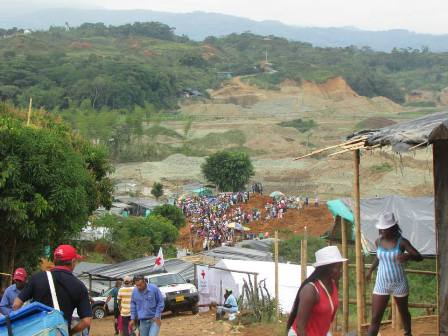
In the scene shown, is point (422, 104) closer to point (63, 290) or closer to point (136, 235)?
point (136, 235)

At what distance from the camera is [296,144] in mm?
82312

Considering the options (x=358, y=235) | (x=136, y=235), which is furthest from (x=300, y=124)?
(x=358, y=235)

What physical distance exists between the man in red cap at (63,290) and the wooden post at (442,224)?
296 centimetres

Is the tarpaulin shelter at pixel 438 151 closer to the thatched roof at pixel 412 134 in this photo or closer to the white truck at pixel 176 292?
the thatched roof at pixel 412 134

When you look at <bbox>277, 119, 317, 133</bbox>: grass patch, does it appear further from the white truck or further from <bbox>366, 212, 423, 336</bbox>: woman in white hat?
<bbox>366, 212, 423, 336</bbox>: woman in white hat

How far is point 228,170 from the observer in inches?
2207

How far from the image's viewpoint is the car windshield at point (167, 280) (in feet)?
55.1

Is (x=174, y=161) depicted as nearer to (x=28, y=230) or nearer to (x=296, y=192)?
(x=296, y=192)

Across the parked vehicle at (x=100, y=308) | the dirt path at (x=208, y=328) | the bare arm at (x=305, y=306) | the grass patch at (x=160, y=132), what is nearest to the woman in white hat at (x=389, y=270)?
the dirt path at (x=208, y=328)

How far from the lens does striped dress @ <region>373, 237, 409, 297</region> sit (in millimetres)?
6793

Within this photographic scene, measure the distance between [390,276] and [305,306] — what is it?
7.23 ft

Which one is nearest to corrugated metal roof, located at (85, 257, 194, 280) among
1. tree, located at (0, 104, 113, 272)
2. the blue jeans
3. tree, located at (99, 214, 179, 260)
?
tree, located at (0, 104, 113, 272)

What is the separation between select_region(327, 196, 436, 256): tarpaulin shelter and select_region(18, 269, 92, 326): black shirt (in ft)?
17.0

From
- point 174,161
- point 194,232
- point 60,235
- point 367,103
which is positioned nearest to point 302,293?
point 60,235
